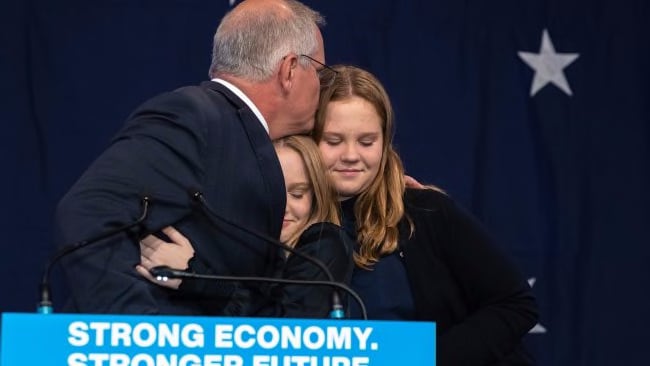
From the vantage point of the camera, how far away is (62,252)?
1.75m

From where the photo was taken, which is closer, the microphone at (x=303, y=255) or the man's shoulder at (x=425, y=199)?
the microphone at (x=303, y=255)

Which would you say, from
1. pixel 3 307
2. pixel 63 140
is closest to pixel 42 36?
pixel 63 140

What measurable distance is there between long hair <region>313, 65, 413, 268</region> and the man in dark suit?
0.86ft

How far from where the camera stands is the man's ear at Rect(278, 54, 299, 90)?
2.31 metres

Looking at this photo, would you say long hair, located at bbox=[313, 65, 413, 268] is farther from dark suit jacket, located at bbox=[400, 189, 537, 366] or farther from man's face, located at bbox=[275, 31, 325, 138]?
man's face, located at bbox=[275, 31, 325, 138]

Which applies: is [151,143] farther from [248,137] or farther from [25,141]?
[25,141]

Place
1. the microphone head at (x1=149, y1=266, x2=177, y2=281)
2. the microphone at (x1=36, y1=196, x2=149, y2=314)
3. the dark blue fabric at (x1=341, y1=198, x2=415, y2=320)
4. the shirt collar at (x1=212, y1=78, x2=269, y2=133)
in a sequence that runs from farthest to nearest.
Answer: the dark blue fabric at (x1=341, y1=198, x2=415, y2=320), the shirt collar at (x1=212, y1=78, x2=269, y2=133), the microphone head at (x1=149, y1=266, x2=177, y2=281), the microphone at (x1=36, y1=196, x2=149, y2=314)

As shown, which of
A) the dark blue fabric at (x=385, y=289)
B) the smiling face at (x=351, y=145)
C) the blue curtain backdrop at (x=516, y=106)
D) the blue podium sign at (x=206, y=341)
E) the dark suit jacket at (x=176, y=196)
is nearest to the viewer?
the blue podium sign at (x=206, y=341)

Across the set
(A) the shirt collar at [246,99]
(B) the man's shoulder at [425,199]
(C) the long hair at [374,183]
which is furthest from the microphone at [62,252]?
(B) the man's shoulder at [425,199]

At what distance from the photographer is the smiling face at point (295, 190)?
251 cm

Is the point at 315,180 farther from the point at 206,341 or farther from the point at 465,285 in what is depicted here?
the point at 206,341

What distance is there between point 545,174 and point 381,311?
104 cm

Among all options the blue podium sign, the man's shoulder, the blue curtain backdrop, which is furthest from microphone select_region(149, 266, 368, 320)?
the blue curtain backdrop

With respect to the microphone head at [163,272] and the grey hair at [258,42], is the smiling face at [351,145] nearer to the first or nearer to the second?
the grey hair at [258,42]
